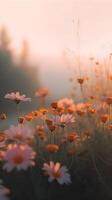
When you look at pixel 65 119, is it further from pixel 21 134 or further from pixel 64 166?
pixel 21 134

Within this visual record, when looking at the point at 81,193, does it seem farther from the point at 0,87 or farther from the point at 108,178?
the point at 0,87

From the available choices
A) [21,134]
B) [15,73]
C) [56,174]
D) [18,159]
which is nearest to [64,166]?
[56,174]

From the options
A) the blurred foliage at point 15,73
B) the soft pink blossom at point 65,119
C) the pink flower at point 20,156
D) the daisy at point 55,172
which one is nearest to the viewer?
the pink flower at point 20,156

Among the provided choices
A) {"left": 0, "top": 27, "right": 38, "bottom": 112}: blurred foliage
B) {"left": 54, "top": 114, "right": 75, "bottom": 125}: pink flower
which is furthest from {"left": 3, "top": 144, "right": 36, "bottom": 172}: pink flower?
{"left": 0, "top": 27, "right": 38, "bottom": 112}: blurred foliage

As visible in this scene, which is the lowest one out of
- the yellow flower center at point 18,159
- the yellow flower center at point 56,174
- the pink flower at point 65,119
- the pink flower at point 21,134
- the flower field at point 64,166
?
the flower field at point 64,166

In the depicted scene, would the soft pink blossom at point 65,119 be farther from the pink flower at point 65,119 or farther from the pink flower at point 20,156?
the pink flower at point 20,156

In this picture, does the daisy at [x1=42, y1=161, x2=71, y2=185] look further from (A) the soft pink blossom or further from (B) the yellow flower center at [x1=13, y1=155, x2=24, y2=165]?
(A) the soft pink blossom

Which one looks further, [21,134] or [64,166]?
[64,166]

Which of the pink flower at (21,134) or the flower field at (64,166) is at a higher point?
the pink flower at (21,134)

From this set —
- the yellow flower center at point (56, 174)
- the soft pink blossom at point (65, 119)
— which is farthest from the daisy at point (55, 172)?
the soft pink blossom at point (65, 119)

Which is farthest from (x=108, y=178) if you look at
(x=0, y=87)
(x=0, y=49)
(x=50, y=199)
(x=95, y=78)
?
(x=0, y=49)

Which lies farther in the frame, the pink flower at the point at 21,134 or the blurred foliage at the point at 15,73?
the blurred foliage at the point at 15,73

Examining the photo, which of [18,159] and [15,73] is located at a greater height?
[18,159]
